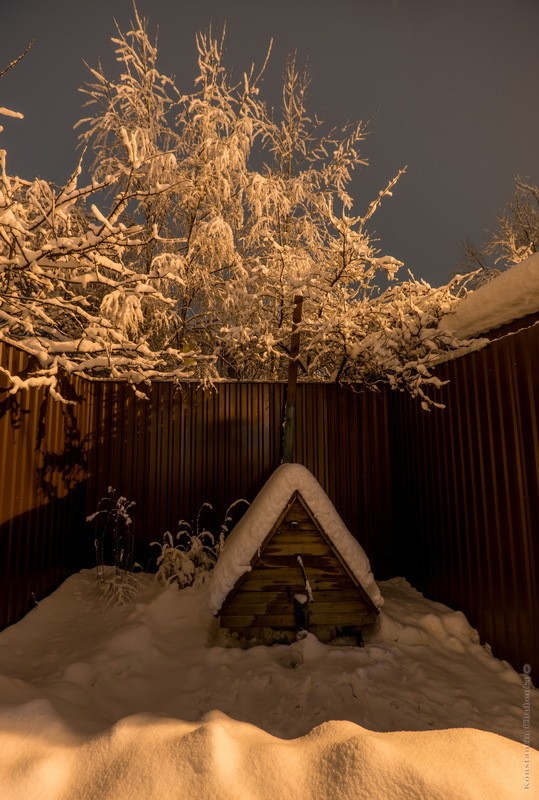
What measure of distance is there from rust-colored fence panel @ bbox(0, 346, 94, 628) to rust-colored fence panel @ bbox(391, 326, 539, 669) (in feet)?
13.8

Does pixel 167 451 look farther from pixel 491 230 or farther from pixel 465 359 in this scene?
pixel 491 230

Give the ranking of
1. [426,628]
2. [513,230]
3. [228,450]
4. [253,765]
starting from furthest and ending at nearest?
[513,230]
[228,450]
[426,628]
[253,765]

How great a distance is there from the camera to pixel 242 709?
2.63 m

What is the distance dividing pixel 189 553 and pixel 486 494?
10.6ft

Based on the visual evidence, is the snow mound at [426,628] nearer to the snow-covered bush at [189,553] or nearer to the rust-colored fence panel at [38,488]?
the snow-covered bush at [189,553]

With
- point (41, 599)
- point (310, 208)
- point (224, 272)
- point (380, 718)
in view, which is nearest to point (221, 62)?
point (310, 208)

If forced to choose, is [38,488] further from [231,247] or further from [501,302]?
[231,247]

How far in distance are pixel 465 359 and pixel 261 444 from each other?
2.79 meters

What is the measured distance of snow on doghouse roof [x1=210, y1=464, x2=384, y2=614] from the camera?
344 cm

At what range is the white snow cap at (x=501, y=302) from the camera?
3.19 m

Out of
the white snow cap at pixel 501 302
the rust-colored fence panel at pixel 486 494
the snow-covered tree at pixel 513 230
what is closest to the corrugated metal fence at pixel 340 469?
the rust-colored fence panel at pixel 486 494

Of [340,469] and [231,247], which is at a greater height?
[231,247]

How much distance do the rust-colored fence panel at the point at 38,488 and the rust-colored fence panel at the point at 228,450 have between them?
0.36 metres

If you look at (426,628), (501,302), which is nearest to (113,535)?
(426,628)
